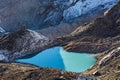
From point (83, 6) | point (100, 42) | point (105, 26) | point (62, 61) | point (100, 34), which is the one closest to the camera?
point (62, 61)

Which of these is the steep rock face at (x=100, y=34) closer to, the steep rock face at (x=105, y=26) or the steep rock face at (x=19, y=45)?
the steep rock face at (x=105, y=26)

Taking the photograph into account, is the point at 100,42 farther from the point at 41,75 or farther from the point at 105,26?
the point at 41,75

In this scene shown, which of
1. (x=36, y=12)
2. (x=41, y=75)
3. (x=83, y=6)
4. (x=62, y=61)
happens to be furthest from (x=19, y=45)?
(x=36, y=12)

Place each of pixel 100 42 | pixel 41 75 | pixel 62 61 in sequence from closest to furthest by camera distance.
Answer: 1. pixel 41 75
2. pixel 62 61
3. pixel 100 42

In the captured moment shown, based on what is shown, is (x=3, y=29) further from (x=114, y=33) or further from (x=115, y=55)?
(x=115, y=55)

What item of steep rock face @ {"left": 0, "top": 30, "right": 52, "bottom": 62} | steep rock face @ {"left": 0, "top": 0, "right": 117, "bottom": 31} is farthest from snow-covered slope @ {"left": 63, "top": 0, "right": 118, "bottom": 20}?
steep rock face @ {"left": 0, "top": 30, "right": 52, "bottom": 62}

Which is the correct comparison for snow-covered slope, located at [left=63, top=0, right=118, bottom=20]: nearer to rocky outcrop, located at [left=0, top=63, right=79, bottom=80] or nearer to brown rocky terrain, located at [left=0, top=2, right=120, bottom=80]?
brown rocky terrain, located at [left=0, top=2, right=120, bottom=80]

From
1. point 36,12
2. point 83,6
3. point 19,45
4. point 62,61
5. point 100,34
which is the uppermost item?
point 36,12
